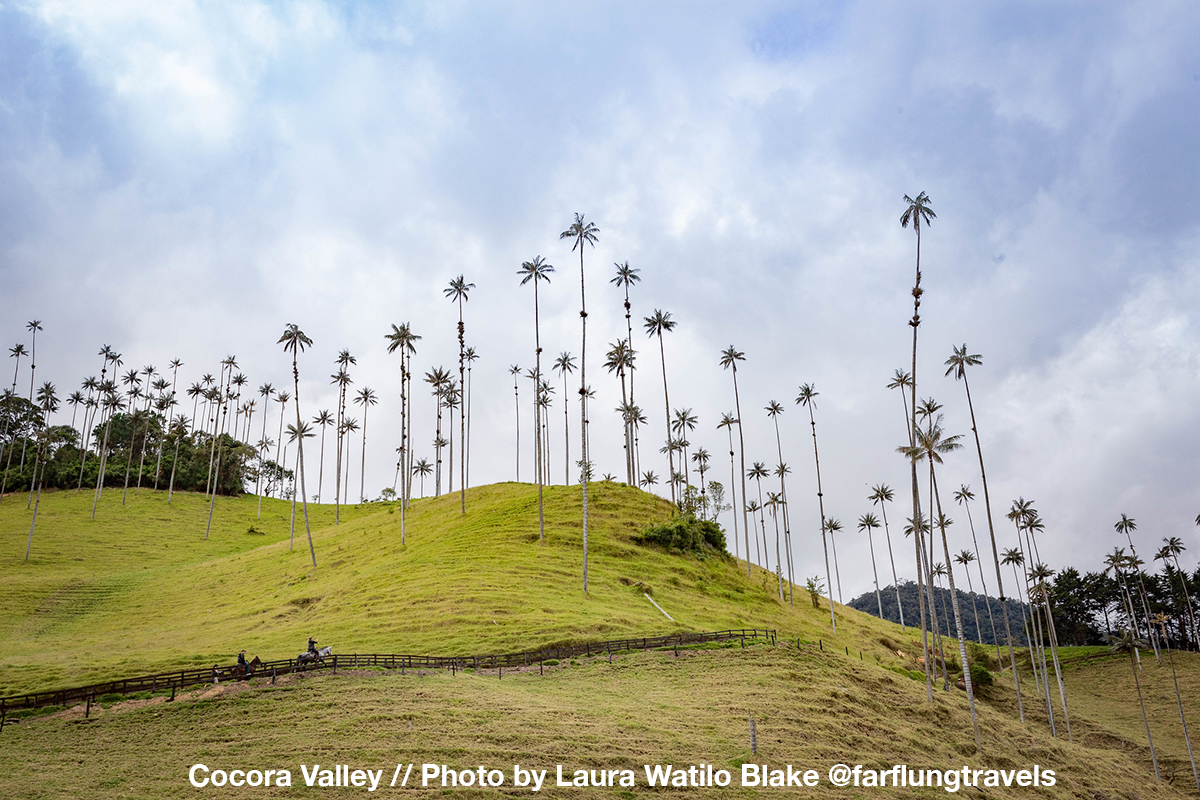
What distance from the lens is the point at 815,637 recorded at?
213ft

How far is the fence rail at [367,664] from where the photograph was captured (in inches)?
1374

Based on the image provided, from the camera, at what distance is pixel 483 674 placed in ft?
140

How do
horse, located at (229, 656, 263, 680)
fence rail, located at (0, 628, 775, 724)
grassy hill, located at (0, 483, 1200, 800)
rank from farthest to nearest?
horse, located at (229, 656, 263, 680) → fence rail, located at (0, 628, 775, 724) → grassy hill, located at (0, 483, 1200, 800)

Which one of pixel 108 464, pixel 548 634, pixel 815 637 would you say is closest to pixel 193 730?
pixel 548 634

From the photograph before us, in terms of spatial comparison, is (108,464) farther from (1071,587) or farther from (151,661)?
(1071,587)

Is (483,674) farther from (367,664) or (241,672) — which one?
(241,672)

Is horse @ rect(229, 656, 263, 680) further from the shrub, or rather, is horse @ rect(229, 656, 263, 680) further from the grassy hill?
the shrub

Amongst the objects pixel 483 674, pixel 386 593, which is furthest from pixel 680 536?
pixel 483 674

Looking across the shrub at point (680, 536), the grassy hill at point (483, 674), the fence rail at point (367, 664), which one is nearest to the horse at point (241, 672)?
the fence rail at point (367, 664)

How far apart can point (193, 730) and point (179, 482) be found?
131275 millimetres

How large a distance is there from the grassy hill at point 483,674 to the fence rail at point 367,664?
53.8 inches

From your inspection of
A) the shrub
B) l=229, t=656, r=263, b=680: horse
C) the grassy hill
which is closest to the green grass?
the grassy hill

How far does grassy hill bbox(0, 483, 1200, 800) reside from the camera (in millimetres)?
30219

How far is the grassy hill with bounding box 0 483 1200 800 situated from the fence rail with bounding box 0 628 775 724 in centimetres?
137
